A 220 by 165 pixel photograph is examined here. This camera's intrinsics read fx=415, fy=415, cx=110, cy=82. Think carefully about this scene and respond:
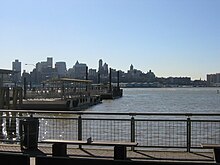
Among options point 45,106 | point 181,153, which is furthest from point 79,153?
point 45,106

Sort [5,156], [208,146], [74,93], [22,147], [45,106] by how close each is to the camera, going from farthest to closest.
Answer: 1. [74,93]
2. [45,106]
3. [22,147]
4. [5,156]
5. [208,146]

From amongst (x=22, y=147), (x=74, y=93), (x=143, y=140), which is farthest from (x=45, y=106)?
(x=22, y=147)

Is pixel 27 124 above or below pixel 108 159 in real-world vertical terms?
above

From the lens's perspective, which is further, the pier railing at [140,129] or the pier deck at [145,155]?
the pier railing at [140,129]

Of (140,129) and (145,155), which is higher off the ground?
(145,155)

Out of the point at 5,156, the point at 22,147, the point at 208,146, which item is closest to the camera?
the point at 208,146

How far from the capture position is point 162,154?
34.0 feet

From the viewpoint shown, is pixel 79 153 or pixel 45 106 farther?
pixel 45 106

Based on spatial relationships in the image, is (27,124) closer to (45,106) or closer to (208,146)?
(208,146)

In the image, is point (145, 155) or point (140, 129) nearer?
point (145, 155)

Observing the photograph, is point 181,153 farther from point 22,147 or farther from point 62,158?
point 22,147

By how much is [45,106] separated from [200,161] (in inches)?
1807

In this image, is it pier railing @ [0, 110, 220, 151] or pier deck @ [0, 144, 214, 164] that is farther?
pier railing @ [0, 110, 220, 151]

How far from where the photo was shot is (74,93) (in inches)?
2552
